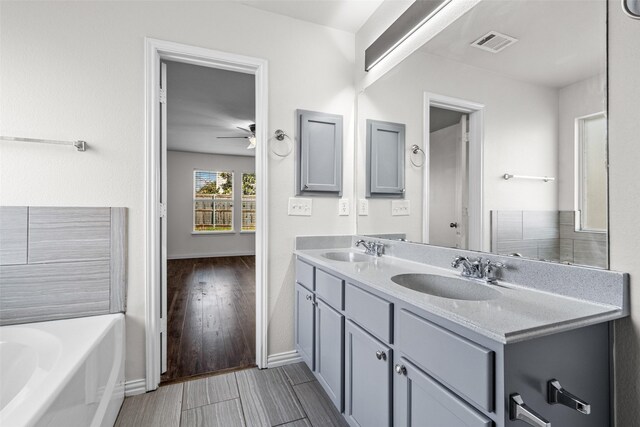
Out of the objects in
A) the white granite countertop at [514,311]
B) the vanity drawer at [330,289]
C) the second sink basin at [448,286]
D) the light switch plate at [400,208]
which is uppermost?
the light switch plate at [400,208]

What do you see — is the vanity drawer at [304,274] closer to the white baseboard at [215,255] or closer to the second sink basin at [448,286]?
the second sink basin at [448,286]

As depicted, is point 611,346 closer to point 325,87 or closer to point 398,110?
point 398,110

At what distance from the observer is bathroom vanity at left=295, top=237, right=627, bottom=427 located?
0.76 m

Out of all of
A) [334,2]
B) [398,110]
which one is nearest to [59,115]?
[334,2]

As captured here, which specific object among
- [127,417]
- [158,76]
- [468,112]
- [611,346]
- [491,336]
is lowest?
[127,417]

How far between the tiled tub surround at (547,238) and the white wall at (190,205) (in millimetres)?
6677

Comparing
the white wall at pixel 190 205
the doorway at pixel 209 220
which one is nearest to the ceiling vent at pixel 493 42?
the doorway at pixel 209 220

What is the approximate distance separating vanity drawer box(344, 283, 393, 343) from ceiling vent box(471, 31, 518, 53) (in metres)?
1.24

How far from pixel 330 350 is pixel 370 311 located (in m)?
0.51

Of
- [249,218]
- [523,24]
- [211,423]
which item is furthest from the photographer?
[249,218]

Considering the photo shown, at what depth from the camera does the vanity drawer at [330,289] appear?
154 centimetres

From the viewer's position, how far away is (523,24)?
1.21m

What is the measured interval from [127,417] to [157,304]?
0.61 metres

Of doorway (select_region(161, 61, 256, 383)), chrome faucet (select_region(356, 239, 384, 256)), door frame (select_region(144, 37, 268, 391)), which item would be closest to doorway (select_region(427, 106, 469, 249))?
chrome faucet (select_region(356, 239, 384, 256))
